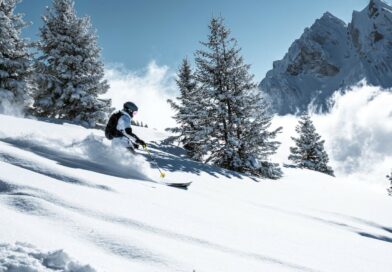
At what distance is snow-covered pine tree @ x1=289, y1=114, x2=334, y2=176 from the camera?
42.9 m

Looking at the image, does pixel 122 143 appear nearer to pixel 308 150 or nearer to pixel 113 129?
pixel 113 129

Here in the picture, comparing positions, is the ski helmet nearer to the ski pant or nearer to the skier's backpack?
the skier's backpack

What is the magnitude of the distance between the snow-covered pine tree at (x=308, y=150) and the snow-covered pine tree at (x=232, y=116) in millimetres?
23118

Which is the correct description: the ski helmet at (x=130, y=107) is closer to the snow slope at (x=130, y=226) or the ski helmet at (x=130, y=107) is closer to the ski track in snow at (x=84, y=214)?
the snow slope at (x=130, y=226)

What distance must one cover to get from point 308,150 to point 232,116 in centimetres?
→ 2558

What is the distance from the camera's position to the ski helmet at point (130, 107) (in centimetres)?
1034

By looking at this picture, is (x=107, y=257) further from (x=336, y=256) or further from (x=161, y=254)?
(x=336, y=256)

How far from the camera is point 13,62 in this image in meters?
23.7

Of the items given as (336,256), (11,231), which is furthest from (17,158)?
(336,256)

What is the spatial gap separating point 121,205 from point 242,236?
2.02m

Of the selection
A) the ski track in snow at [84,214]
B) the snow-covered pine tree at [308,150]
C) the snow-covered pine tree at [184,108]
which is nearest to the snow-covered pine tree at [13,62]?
the snow-covered pine tree at [184,108]

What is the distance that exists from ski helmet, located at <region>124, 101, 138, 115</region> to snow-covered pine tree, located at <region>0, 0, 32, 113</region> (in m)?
15.7

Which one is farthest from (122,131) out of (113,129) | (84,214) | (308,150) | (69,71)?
(308,150)

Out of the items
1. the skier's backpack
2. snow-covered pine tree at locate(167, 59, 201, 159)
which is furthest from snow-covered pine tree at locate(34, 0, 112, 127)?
the skier's backpack
